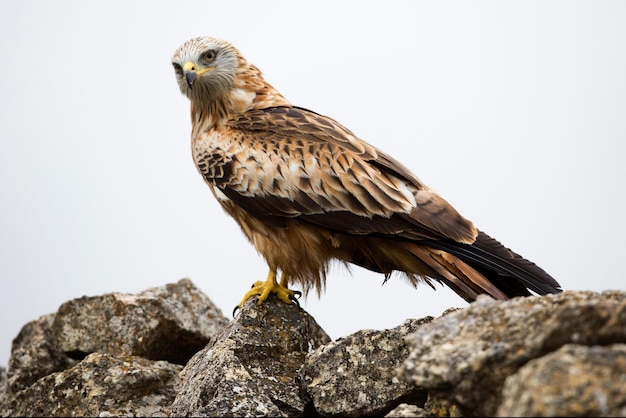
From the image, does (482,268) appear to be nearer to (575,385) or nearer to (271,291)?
(271,291)

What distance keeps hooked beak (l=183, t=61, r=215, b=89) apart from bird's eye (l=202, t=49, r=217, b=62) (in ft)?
0.40

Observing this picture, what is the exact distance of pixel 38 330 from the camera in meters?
8.60

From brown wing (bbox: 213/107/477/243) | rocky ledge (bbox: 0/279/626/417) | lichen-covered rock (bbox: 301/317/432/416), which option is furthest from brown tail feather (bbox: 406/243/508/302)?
lichen-covered rock (bbox: 301/317/432/416)

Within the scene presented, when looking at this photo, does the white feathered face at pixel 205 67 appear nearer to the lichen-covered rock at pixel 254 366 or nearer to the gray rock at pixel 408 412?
the lichen-covered rock at pixel 254 366

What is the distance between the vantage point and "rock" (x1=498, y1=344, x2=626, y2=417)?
2744 mm

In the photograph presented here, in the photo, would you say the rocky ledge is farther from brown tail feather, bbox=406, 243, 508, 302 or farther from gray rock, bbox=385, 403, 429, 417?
brown tail feather, bbox=406, 243, 508, 302

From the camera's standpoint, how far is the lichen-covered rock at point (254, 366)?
15.7 feet

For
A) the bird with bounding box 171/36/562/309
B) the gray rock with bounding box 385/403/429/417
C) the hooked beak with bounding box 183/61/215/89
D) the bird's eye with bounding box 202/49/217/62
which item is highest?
the bird's eye with bounding box 202/49/217/62

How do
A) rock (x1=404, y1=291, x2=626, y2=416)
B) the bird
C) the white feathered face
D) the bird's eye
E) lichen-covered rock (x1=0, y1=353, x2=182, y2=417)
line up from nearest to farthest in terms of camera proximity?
rock (x1=404, y1=291, x2=626, y2=416)
lichen-covered rock (x1=0, y1=353, x2=182, y2=417)
the bird
the white feathered face
the bird's eye

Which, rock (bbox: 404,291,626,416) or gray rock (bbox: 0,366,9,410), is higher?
gray rock (bbox: 0,366,9,410)

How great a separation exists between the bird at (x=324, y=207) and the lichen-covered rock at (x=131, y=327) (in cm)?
96

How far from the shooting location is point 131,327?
714cm

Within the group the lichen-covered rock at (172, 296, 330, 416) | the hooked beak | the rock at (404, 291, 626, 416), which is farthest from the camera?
the hooked beak

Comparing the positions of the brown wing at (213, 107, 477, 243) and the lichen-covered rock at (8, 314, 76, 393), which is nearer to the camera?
the brown wing at (213, 107, 477, 243)
